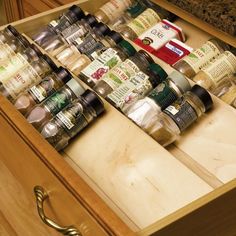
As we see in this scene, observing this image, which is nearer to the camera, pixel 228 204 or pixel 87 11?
pixel 228 204

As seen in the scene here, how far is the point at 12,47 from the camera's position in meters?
0.92

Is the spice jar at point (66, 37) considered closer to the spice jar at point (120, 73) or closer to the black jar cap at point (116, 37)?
the black jar cap at point (116, 37)

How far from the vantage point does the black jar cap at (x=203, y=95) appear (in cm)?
77

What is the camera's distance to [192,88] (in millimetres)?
784

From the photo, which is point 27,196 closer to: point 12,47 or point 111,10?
point 12,47

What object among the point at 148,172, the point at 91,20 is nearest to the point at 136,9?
the point at 91,20

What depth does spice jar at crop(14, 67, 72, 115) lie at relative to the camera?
31.5 inches

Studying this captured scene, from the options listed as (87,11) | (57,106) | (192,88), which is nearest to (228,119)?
(192,88)

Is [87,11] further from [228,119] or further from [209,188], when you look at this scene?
[209,188]

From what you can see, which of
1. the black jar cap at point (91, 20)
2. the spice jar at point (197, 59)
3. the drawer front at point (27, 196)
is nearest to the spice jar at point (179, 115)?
the spice jar at point (197, 59)

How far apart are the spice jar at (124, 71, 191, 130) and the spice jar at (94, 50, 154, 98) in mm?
58

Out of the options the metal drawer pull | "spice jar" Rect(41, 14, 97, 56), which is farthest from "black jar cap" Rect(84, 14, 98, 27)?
the metal drawer pull

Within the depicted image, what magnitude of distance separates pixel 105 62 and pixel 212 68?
0.69ft

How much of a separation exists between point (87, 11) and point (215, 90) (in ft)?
1.33
